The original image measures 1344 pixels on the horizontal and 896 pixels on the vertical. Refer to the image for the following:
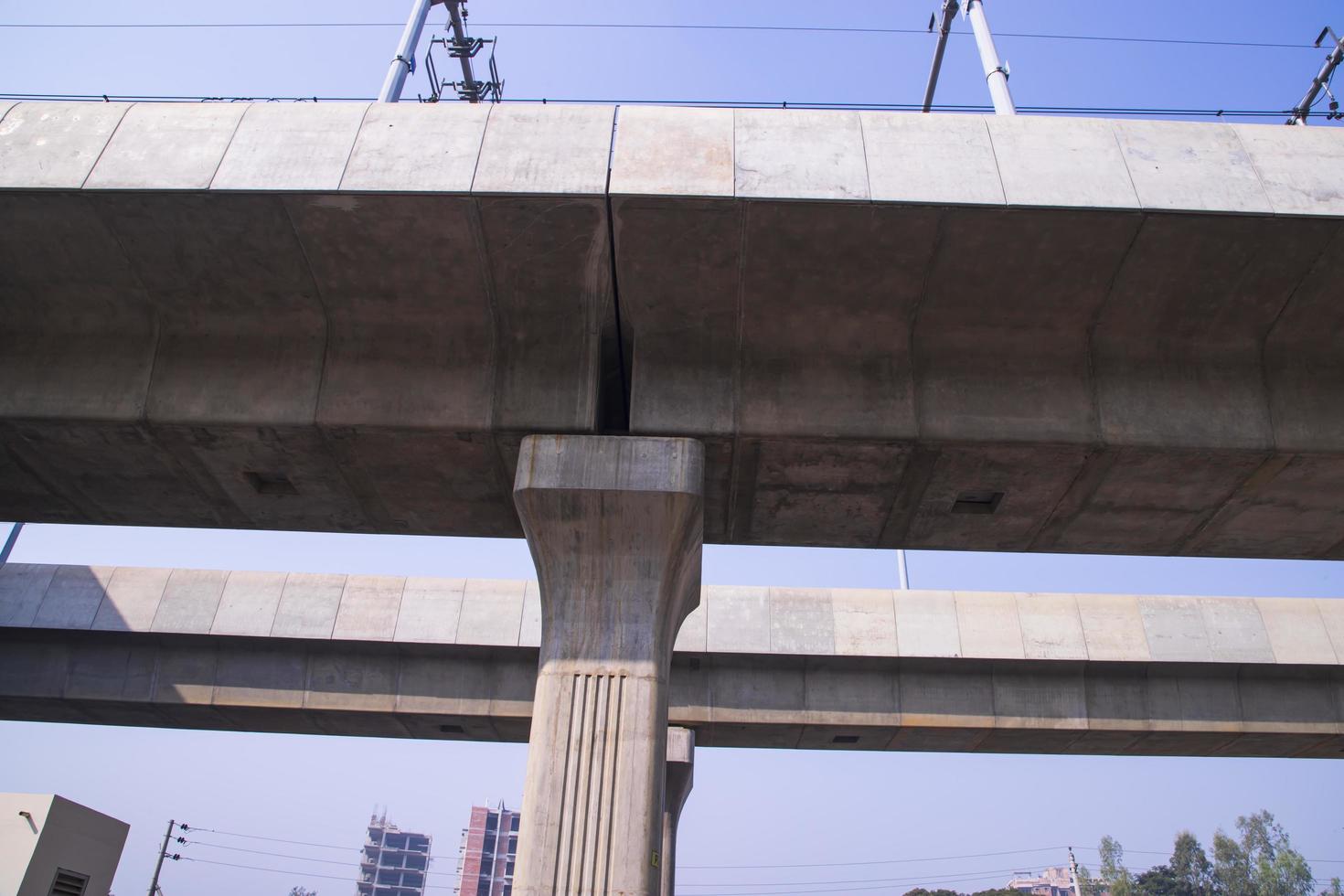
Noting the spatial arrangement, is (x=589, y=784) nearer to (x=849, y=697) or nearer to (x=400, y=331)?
(x=400, y=331)

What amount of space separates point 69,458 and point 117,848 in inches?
390

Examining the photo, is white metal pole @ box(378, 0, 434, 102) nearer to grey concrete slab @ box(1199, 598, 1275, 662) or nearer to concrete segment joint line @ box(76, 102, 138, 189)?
concrete segment joint line @ box(76, 102, 138, 189)

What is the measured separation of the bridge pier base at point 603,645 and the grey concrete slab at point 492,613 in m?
10.0

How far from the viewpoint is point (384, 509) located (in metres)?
9.31

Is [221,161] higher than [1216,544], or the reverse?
[221,161]

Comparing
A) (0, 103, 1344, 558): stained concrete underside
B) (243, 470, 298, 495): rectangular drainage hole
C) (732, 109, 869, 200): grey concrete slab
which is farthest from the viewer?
(243, 470, 298, 495): rectangular drainage hole

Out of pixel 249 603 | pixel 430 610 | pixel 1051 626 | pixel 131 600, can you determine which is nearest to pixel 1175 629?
pixel 1051 626

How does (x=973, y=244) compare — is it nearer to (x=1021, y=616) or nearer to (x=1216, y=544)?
(x=1216, y=544)

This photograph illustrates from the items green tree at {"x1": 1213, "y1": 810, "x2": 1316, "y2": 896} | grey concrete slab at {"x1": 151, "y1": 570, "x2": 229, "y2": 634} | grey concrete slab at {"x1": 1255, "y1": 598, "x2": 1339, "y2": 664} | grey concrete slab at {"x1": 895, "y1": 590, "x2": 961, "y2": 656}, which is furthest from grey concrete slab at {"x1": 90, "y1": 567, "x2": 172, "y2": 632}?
green tree at {"x1": 1213, "y1": 810, "x2": 1316, "y2": 896}

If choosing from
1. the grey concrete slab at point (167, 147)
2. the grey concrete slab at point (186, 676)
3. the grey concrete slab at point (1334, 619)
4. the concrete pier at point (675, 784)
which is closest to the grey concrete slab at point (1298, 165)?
the grey concrete slab at point (167, 147)

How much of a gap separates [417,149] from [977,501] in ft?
19.7

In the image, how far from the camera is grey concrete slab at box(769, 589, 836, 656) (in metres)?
17.6

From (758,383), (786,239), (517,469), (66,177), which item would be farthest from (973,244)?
(66,177)

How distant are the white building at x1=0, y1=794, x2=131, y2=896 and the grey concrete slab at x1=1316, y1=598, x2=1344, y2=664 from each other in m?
21.9
